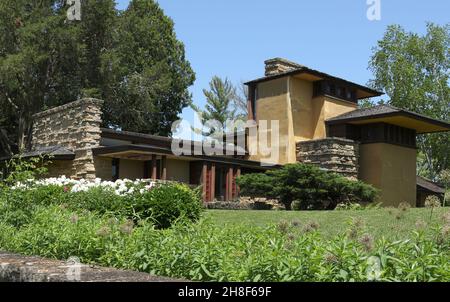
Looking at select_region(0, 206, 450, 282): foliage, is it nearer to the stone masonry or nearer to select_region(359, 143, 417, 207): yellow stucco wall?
the stone masonry

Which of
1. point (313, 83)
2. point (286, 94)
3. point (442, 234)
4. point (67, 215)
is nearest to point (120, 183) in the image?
point (67, 215)

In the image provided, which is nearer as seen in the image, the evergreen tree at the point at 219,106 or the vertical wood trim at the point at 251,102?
the vertical wood trim at the point at 251,102

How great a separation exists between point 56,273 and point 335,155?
20291mm

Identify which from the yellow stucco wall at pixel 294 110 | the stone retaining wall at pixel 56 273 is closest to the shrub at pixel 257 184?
the yellow stucco wall at pixel 294 110

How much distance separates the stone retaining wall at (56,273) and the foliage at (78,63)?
78.3ft

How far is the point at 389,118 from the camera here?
24031 millimetres

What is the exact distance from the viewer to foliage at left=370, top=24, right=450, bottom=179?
39.1 meters

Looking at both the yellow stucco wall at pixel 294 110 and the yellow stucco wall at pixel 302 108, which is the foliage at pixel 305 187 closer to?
the yellow stucco wall at pixel 294 110

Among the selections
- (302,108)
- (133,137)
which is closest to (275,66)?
(302,108)

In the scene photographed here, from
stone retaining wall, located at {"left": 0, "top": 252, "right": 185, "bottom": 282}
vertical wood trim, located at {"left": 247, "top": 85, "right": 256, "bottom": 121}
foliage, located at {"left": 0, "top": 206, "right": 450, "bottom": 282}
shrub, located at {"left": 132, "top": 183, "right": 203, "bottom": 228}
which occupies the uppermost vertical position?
vertical wood trim, located at {"left": 247, "top": 85, "right": 256, "bottom": 121}

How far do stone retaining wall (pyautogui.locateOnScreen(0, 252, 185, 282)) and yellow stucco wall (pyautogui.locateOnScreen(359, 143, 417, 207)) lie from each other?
2137 centimetres

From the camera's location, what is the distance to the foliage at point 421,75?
3912 centimetres

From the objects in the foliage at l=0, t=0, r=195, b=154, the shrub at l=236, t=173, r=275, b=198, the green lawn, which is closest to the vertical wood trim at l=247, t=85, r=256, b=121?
the foliage at l=0, t=0, r=195, b=154

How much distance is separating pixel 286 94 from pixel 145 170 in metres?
7.54
